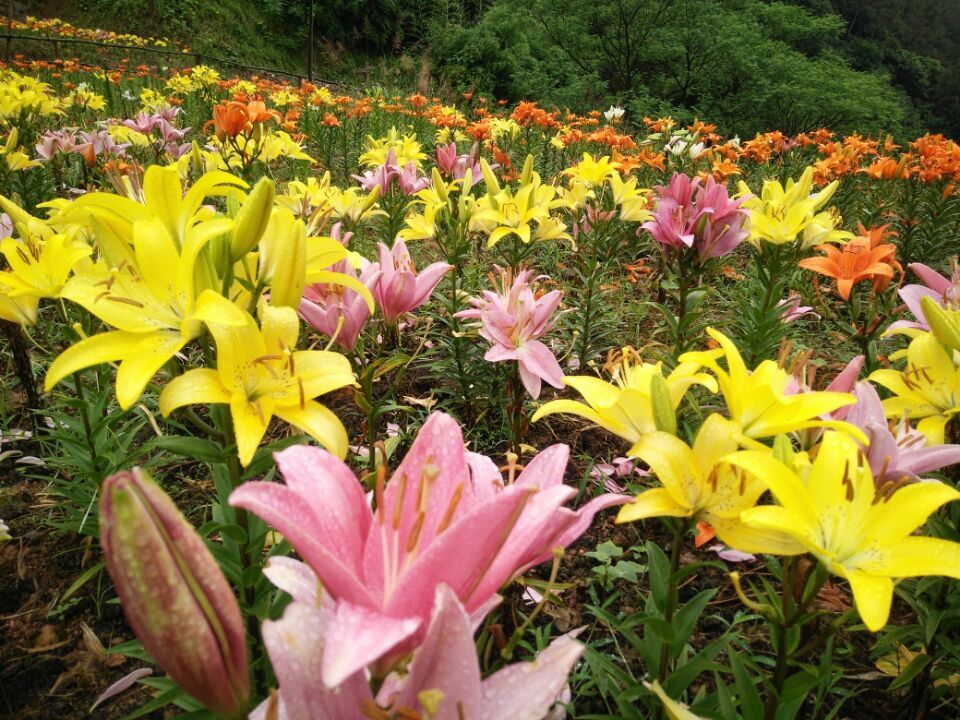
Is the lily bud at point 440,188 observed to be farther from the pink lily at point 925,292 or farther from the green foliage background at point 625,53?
the green foliage background at point 625,53

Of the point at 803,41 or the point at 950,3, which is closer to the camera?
the point at 803,41

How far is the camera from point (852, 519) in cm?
71

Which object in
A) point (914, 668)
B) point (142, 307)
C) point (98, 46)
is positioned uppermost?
point (98, 46)

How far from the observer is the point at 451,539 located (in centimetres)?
46

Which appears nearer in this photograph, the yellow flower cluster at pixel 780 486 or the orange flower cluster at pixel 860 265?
the yellow flower cluster at pixel 780 486

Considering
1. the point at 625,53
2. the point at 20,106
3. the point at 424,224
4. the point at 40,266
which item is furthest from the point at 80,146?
the point at 625,53

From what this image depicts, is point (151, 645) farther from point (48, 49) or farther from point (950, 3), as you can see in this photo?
point (950, 3)

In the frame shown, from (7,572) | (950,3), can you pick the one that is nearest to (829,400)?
(7,572)

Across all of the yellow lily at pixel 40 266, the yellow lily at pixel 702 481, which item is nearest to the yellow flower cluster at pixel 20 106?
the yellow lily at pixel 40 266

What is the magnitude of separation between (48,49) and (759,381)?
47.3ft

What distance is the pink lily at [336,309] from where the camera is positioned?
113cm

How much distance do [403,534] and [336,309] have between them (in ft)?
2.24

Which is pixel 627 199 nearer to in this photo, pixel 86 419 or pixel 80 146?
pixel 86 419

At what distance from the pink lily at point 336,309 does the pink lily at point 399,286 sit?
4.0 inches
